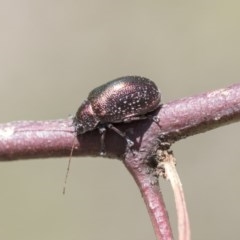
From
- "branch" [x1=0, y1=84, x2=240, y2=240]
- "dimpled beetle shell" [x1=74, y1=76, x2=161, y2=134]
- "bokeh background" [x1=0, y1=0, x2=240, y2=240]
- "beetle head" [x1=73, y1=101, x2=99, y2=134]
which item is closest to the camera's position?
"branch" [x1=0, y1=84, x2=240, y2=240]

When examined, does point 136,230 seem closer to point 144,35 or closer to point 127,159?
point 144,35

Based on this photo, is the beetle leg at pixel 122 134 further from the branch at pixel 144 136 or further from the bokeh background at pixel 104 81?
the bokeh background at pixel 104 81

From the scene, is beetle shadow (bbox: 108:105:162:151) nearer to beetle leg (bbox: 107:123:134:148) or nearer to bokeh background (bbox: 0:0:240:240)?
beetle leg (bbox: 107:123:134:148)

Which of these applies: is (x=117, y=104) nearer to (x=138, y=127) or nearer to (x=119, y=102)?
(x=119, y=102)

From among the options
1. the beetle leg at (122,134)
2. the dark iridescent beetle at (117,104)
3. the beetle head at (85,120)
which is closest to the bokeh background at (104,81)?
the beetle head at (85,120)

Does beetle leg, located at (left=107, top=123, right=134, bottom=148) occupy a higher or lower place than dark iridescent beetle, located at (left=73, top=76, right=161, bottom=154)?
lower

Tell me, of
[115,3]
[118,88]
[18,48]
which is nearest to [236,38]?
[115,3]

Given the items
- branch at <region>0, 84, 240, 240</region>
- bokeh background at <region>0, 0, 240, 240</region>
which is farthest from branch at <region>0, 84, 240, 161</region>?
bokeh background at <region>0, 0, 240, 240</region>

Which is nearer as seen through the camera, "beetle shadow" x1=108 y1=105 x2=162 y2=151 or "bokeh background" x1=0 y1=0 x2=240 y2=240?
"beetle shadow" x1=108 y1=105 x2=162 y2=151

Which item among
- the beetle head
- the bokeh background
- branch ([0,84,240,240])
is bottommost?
branch ([0,84,240,240])
